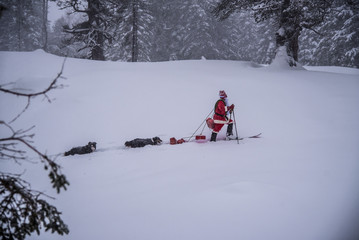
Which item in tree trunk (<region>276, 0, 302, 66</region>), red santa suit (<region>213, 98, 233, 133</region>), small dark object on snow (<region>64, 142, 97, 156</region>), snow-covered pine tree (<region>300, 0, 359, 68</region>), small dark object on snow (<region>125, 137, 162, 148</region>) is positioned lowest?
small dark object on snow (<region>64, 142, 97, 156</region>)

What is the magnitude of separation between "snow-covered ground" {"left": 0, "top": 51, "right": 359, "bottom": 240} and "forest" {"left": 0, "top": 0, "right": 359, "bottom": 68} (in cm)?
402

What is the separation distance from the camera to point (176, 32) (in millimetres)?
27734

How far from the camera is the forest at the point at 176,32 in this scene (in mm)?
15320

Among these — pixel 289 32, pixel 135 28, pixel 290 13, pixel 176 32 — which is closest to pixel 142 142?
pixel 290 13

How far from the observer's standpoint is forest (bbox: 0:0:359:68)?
1532 centimetres

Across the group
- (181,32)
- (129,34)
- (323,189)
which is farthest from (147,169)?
(181,32)

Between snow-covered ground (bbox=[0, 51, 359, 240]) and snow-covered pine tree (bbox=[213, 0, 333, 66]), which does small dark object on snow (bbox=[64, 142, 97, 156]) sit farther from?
Answer: snow-covered pine tree (bbox=[213, 0, 333, 66])

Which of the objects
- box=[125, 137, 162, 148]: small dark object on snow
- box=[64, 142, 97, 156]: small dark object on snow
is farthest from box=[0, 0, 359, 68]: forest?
box=[64, 142, 97, 156]: small dark object on snow

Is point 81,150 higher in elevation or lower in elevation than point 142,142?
lower

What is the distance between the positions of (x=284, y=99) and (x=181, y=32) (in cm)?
2117

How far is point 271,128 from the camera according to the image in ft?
25.1

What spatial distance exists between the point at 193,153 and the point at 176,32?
24675mm

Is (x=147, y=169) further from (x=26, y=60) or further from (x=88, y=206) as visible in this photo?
(x=26, y=60)

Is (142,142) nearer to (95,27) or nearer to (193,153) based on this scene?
(193,153)
